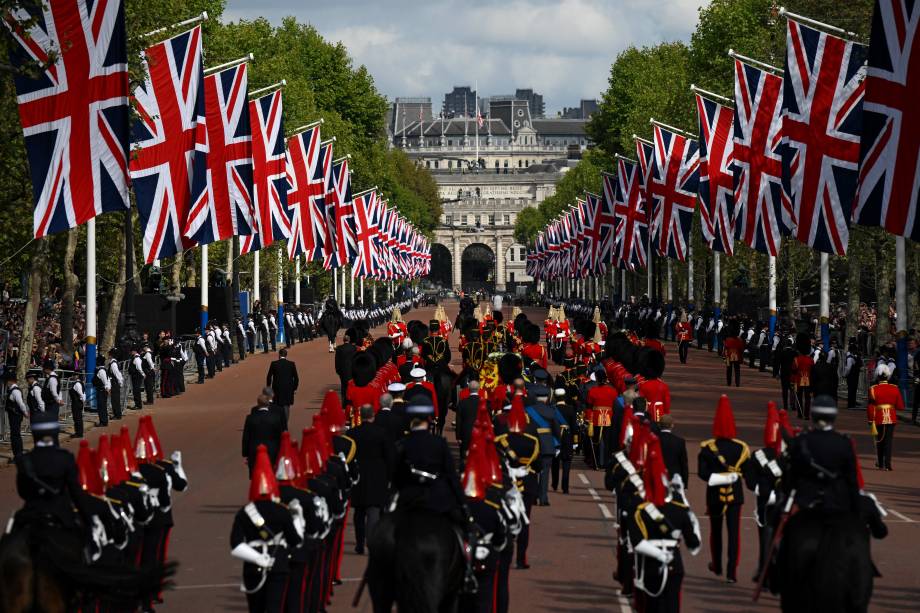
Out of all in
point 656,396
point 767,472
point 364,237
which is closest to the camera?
point 767,472

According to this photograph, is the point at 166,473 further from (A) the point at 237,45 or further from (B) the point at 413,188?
(B) the point at 413,188

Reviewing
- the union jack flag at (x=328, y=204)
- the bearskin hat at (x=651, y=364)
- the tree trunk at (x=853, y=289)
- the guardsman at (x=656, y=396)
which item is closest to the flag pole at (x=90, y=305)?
the bearskin hat at (x=651, y=364)

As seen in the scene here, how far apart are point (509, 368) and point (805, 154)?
→ 10.1 metres

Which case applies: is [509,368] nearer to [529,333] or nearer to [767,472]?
[529,333]

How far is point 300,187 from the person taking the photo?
174ft

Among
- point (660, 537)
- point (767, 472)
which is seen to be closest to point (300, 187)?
point (767, 472)

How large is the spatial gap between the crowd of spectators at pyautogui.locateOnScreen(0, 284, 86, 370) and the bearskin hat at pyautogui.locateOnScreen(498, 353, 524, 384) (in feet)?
37.9

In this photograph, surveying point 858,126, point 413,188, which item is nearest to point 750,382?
point 858,126

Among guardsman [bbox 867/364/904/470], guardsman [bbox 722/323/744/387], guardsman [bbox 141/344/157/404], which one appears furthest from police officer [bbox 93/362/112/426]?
guardsman [bbox 722/323/744/387]

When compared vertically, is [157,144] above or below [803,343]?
above

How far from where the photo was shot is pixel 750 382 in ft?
145

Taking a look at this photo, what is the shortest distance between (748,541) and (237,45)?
52721 millimetres

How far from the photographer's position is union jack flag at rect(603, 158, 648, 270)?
58.9 meters

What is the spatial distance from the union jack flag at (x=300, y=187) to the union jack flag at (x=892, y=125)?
91.3 ft
